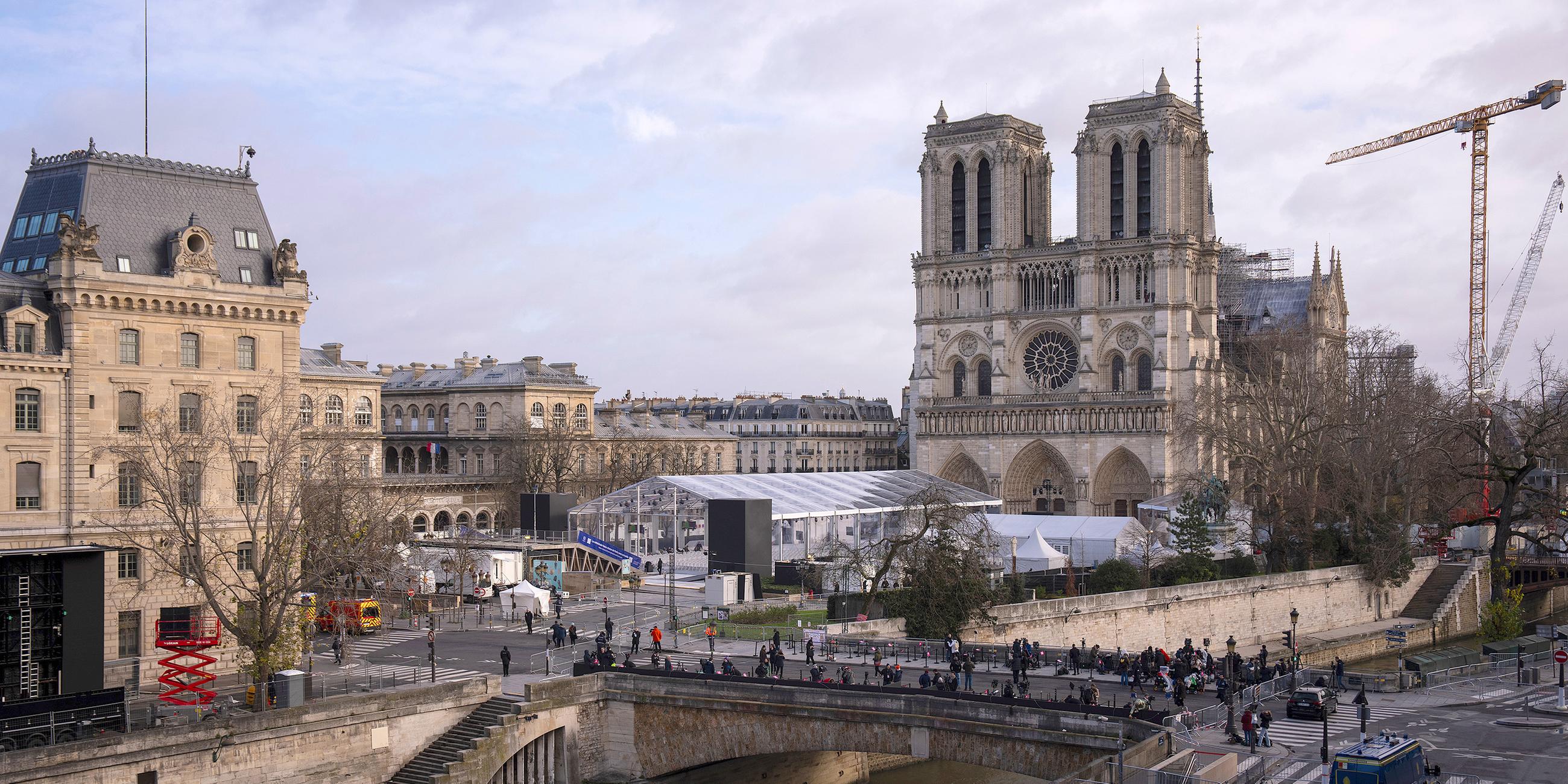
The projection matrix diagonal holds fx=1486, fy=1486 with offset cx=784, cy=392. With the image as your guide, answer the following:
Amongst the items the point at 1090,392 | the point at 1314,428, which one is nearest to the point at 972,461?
the point at 1090,392

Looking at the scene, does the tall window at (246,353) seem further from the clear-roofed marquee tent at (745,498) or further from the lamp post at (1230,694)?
the lamp post at (1230,694)

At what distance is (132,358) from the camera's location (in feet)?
121

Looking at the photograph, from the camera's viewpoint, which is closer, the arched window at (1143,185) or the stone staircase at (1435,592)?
the stone staircase at (1435,592)

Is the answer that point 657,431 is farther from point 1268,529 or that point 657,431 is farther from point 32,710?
point 32,710

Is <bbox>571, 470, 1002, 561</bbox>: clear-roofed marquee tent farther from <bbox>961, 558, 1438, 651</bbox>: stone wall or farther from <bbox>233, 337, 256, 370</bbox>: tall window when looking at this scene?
<bbox>233, 337, 256, 370</bbox>: tall window

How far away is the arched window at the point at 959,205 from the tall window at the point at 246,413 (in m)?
60.4

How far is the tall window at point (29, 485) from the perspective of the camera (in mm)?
34844

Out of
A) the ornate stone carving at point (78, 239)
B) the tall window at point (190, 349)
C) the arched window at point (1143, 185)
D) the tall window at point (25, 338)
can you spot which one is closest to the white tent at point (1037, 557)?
the tall window at point (190, 349)

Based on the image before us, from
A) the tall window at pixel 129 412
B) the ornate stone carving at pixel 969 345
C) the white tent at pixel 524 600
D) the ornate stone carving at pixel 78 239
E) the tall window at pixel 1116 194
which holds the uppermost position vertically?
the tall window at pixel 1116 194

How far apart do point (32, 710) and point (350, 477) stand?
23677mm

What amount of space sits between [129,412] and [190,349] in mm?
2266

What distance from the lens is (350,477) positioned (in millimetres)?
51406

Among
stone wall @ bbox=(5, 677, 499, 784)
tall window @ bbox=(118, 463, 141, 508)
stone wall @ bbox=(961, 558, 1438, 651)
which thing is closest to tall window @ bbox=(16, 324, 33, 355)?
tall window @ bbox=(118, 463, 141, 508)

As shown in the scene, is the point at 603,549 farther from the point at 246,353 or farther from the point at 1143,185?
the point at 1143,185
